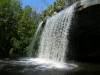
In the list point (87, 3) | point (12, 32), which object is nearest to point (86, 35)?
point (87, 3)

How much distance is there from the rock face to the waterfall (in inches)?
21.1

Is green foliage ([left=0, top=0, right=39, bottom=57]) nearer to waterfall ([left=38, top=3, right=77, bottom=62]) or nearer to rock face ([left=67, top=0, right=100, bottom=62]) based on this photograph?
waterfall ([left=38, top=3, right=77, bottom=62])

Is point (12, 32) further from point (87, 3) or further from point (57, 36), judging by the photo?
point (87, 3)

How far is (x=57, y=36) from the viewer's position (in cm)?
1955

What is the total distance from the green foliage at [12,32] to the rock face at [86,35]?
1042cm

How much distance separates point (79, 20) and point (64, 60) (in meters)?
2.86

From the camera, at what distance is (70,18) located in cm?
1788

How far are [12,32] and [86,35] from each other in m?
13.5

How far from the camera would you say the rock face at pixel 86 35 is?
1655 centimetres

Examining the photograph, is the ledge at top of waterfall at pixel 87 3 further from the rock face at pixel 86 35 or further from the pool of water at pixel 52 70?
the pool of water at pixel 52 70

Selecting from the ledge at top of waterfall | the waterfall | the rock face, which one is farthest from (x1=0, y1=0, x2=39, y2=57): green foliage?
the ledge at top of waterfall

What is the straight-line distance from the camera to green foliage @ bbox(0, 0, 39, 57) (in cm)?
A: 2878

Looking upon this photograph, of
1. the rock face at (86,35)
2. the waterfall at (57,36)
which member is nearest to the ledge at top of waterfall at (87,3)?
the rock face at (86,35)

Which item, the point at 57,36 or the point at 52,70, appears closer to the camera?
the point at 52,70
